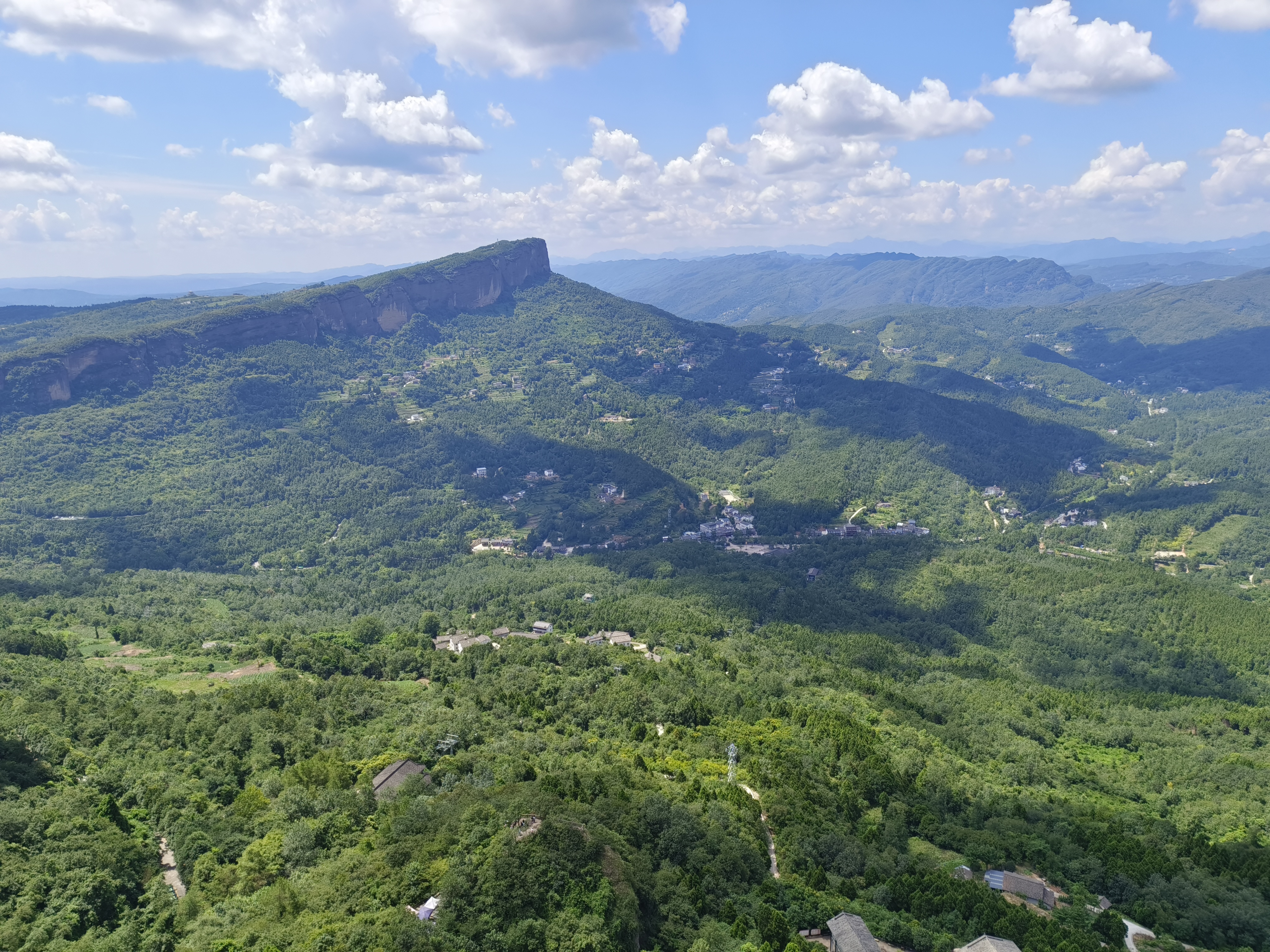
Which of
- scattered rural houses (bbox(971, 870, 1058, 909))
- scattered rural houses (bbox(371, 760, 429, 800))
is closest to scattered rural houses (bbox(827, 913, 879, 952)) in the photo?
scattered rural houses (bbox(971, 870, 1058, 909))

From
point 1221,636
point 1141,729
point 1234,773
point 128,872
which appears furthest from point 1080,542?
point 128,872

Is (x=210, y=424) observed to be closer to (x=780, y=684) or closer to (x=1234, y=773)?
(x=780, y=684)

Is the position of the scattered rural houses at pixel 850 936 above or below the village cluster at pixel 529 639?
above

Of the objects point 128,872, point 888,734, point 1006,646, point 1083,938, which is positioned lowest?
point 1006,646

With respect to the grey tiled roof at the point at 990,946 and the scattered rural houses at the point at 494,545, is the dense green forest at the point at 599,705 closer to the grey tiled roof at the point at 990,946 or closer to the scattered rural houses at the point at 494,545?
the grey tiled roof at the point at 990,946

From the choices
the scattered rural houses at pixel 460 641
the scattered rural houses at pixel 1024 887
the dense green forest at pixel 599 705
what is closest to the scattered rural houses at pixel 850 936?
the dense green forest at pixel 599 705

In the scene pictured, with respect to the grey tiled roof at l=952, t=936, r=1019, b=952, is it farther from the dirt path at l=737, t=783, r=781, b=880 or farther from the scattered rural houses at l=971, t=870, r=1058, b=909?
the dirt path at l=737, t=783, r=781, b=880
